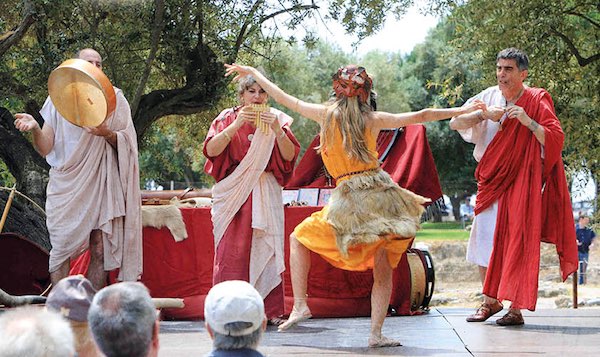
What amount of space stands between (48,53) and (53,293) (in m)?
9.53

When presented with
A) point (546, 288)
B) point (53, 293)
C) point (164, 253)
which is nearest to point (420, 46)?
point (546, 288)

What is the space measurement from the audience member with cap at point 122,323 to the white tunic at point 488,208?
494 cm

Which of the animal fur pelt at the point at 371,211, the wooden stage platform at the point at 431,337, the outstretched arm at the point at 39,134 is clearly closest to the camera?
the wooden stage platform at the point at 431,337

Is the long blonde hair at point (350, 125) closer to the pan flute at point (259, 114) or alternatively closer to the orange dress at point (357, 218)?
the orange dress at point (357, 218)

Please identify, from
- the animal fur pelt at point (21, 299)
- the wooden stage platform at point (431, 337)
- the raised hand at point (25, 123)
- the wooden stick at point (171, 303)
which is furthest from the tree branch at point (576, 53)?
the animal fur pelt at point (21, 299)

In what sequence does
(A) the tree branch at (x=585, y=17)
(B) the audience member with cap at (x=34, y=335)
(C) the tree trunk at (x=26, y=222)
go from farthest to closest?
1. (A) the tree branch at (x=585, y=17)
2. (C) the tree trunk at (x=26, y=222)
3. (B) the audience member with cap at (x=34, y=335)

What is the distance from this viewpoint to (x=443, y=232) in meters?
40.4

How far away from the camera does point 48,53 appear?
41.0 feet

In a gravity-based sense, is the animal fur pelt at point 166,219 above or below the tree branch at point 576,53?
below

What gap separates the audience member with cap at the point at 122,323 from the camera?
9.95 feet

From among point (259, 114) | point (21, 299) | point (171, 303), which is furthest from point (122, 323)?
point (259, 114)

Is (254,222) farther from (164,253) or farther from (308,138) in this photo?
(308,138)

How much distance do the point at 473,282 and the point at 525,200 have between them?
2322 cm

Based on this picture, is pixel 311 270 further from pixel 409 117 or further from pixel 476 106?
pixel 409 117
